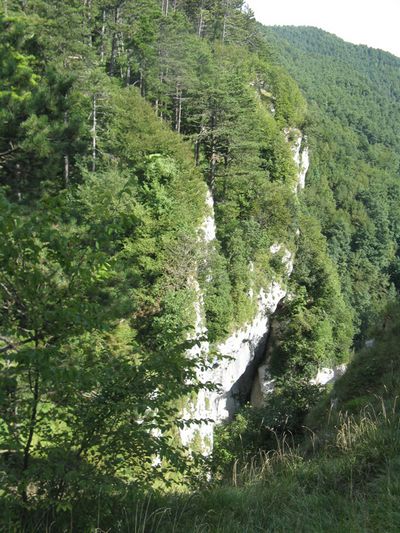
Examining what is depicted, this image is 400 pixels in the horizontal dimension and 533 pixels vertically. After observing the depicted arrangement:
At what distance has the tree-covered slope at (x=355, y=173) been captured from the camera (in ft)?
188

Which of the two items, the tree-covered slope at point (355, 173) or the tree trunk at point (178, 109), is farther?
the tree-covered slope at point (355, 173)

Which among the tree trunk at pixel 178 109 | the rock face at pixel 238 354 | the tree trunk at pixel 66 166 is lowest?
the rock face at pixel 238 354

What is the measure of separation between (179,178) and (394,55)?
647ft

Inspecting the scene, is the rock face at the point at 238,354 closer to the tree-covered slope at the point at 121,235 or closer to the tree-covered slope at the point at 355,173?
the tree-covered slope at the point at 121,235

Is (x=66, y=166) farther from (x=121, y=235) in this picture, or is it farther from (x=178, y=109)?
(x=178, y=109)

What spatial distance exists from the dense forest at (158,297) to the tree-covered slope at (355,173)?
17.6 ft

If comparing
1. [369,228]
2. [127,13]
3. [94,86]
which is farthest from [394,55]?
[94,86]

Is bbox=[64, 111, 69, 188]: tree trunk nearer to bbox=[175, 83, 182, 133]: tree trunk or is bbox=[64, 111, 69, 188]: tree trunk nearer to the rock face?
the rock face

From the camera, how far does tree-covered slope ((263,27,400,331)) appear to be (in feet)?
188

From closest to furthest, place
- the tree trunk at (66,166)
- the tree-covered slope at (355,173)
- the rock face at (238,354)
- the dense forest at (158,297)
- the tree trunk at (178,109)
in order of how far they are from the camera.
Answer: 1. the dense forest at (158,297)
2. the tree trunk at (66,166)
3. the rock face at (238,354)
4. the tree trunk at (178,109)
5. the tree-covered slope at (355,173)

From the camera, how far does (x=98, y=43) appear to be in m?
30.4

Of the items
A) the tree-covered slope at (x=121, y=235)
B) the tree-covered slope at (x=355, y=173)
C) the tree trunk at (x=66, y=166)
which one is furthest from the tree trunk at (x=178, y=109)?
the tree-covered slope at (x=355, y=173)

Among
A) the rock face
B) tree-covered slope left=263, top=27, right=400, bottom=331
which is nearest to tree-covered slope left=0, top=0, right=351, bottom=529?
the rock face

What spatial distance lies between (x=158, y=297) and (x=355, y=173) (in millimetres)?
72754
